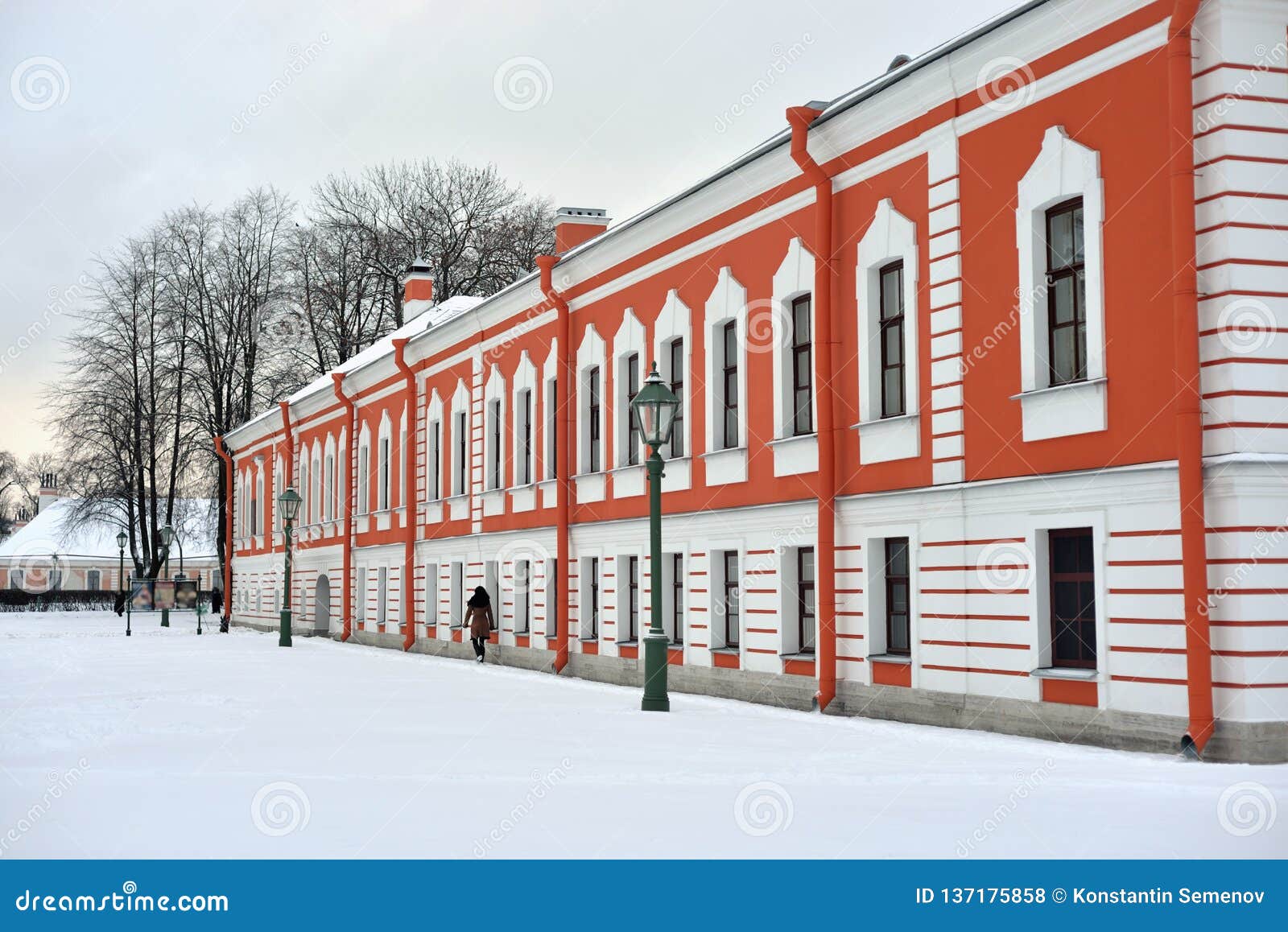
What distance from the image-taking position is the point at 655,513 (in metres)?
16.1

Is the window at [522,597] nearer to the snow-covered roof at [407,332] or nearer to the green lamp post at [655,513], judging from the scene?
the snow-covered roof at [407,332]

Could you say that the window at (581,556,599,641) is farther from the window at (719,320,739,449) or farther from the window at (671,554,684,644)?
the window at (719,320,739,449)

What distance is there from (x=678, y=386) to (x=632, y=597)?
3729mm

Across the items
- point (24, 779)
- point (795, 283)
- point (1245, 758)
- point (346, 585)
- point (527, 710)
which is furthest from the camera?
point (346, 585)

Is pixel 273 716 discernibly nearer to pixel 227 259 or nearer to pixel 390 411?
pixel 390 411

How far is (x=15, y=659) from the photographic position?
27.2 metres

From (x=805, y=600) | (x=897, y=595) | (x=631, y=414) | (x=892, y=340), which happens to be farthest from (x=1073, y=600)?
(x=631, y=414)

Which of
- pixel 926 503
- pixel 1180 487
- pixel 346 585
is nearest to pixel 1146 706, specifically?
pixel 1180 487

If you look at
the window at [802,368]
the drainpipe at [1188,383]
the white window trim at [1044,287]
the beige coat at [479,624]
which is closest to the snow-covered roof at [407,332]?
the beige coat at [479,624]

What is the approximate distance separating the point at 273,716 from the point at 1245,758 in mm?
9781

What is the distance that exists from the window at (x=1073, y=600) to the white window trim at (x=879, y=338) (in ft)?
7.59

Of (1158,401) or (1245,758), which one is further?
(1158,401)

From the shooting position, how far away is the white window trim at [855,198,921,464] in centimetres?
1531

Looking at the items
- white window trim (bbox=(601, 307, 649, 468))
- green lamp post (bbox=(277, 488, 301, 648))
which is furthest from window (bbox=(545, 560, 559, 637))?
green lamp post (bbox=(277, 488, 301, 648))
